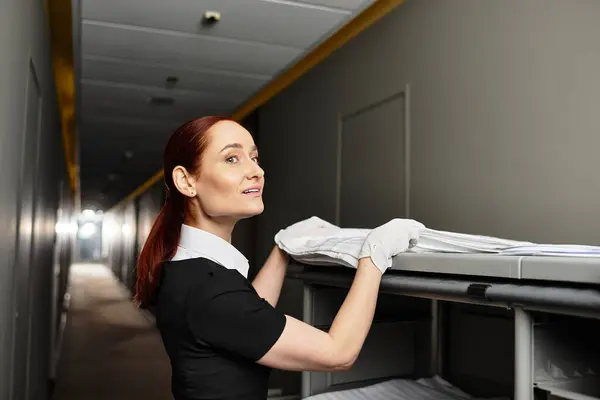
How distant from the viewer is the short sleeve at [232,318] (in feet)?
4.25

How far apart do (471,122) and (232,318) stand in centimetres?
150

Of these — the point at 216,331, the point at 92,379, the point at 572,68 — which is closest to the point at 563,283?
the point at 216,331

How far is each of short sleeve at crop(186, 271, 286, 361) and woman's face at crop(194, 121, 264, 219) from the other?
24cm

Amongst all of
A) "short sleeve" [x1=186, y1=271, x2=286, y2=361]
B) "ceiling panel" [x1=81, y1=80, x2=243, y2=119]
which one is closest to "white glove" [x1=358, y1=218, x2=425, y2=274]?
"short sleeve" [x1=186, y1=271, x2=286, y2=361]

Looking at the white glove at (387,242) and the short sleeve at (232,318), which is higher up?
the white glove at (387,242)

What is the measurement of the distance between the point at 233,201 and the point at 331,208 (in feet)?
6.97

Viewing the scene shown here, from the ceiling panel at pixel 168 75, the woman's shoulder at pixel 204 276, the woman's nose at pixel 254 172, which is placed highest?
the ceiling panel at pixel 168 75

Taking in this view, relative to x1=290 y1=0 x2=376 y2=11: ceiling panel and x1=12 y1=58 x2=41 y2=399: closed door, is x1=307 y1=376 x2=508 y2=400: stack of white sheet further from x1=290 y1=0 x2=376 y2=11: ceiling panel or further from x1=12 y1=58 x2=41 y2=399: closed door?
x1=290 y1=0 x2=376 y2=11: ceiling panel

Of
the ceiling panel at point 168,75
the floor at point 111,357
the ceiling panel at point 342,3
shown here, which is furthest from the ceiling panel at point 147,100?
the floor at point 111,357

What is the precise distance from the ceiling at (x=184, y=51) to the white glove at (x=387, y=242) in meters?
1.80

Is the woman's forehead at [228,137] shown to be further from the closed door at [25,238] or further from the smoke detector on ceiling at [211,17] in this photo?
the smoke detector on ceiling at [211,17]

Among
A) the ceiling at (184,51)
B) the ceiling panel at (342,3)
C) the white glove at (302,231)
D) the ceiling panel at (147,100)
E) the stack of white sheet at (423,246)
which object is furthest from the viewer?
the ceiling panel at (147,100)

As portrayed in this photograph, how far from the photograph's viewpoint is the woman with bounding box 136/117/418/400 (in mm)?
1310

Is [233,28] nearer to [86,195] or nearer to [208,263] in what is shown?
[208,263]
